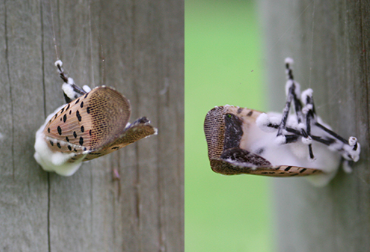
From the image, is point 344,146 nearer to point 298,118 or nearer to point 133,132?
point 298,118

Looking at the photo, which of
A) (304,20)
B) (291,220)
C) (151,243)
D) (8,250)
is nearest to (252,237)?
(291,220)

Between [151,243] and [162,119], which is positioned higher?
[162,119]

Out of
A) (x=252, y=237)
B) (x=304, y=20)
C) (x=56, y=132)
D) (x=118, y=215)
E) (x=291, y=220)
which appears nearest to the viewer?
(x=56, y=132)

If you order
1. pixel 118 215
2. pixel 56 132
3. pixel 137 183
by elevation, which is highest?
pixel 56 132

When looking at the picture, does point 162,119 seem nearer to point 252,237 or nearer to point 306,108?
point 306,108

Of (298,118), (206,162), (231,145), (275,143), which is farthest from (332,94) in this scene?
(206,162)

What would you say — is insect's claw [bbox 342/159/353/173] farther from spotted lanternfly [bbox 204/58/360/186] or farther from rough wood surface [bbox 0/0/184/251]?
rough wood surface [bbox 0/0/184/251]
